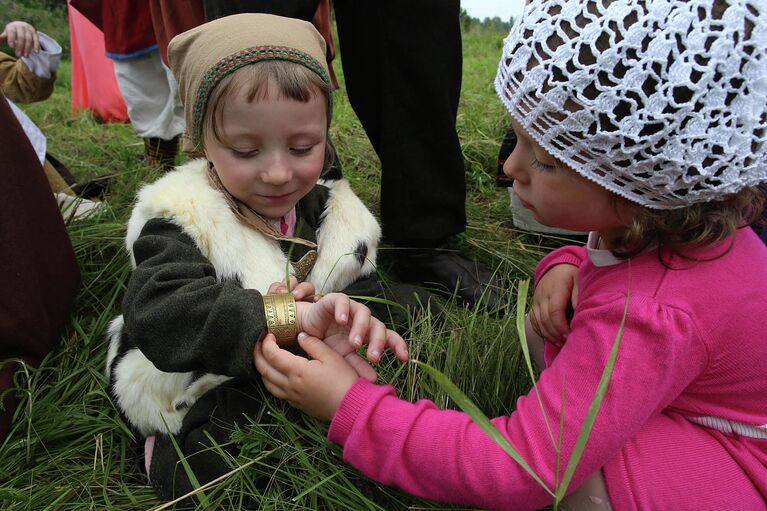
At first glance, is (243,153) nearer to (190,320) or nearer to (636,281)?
(190,320)

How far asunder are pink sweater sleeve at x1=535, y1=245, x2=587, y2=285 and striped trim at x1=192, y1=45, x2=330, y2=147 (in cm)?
83

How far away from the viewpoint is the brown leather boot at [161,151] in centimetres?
315

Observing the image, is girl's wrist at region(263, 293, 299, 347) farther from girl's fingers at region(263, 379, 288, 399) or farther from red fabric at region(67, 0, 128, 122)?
red fabric at region(67, 0, 128, 122)

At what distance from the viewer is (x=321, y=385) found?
1.14 meters

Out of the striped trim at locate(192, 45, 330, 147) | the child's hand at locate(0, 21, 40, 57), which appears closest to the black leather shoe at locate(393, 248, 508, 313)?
the striped trim at locate(192, 45, 330, 147)

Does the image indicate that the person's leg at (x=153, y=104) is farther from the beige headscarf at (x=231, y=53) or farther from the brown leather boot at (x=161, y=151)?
the beige headscarf at (x=231, y=53)

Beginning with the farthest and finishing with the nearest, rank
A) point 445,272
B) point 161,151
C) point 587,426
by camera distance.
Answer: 1. point 161,151
2. point 445,272
3. point 587,426

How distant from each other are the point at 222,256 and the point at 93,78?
4989mm

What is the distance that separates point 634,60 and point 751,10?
187mm

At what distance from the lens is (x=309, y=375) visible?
1.15 m

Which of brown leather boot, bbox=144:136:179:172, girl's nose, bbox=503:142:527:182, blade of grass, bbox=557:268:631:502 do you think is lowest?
brown leather boot, bbox=144:136:179:172

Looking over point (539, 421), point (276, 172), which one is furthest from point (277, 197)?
point (539, 421)

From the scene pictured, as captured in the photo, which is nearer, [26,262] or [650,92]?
[650,92]

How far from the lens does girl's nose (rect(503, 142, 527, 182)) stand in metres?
1.13
